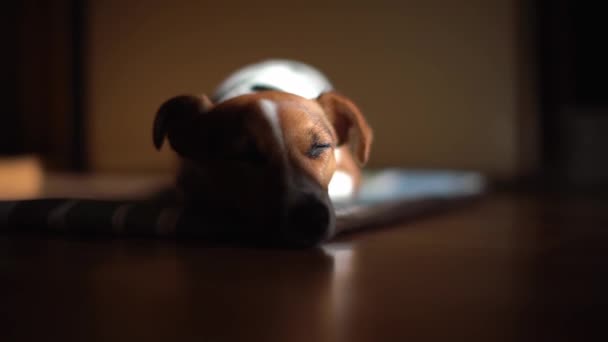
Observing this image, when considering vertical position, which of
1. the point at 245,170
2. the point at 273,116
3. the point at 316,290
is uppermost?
the point at 273,116

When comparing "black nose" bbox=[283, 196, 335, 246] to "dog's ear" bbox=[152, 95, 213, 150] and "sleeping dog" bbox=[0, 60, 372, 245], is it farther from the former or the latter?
"dog's ear" bbox=[152, 95, 213, 150]

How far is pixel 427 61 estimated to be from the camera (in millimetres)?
3418

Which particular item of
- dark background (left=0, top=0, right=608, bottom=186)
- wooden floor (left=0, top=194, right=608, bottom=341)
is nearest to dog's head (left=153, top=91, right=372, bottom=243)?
wooden floor (left=0, top=194, right=608, bottom=341)

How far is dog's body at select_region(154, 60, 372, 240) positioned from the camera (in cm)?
133

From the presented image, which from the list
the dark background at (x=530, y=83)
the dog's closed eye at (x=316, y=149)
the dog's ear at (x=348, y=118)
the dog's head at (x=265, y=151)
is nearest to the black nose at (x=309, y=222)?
the dog's head at (x=265, y=151)

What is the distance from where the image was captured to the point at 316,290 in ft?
3.38

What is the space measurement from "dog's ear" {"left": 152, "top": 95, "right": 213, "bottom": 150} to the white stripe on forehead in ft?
0.72

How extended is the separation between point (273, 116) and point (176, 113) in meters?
0.33

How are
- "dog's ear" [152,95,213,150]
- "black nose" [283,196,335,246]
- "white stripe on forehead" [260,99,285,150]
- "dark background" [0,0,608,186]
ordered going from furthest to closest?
"dark background" [0,0,608,186] → "dog's ear" [152,95,213,150] → "white stripe on forehead" [260,99,285,150] → "black nose" [283,196,335,246]

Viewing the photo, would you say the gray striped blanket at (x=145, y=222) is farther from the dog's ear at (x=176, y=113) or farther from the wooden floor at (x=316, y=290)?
the dog's ear at (x=176, y=113)

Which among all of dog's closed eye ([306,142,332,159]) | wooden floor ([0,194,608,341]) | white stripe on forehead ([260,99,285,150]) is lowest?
wooden floor ([0,194,608,341])

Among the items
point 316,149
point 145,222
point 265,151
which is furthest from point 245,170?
point 145,222

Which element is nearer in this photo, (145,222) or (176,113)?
(145,222)

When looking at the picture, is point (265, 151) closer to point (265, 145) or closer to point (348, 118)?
point (265, 145)
